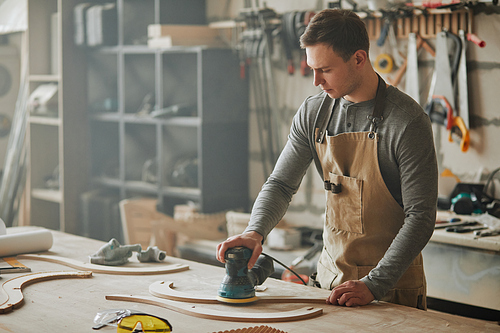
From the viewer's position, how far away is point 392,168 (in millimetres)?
1995

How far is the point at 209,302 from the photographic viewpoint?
1.90 m

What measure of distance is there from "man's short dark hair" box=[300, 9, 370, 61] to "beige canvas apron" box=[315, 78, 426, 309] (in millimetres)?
189

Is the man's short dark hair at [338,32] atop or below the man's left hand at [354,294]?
atop

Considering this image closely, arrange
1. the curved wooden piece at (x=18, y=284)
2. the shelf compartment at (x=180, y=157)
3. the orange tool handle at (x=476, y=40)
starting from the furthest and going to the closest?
the shelf compartment at (x=180, y=157) < the orange tool handle at (x=476, y=40) < the curved wooden piece at (x=18, y=284)

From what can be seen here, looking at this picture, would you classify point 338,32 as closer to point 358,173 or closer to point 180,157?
point 358,173

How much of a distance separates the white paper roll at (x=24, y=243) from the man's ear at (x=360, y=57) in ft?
4.77

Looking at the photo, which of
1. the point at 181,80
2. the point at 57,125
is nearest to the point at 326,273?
the point at 181,80

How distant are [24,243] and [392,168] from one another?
1491 mm

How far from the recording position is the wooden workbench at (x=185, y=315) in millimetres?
1681

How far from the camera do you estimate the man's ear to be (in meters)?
1.97

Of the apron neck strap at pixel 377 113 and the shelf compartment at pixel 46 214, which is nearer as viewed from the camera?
the apron neck strap at pixel 377 113

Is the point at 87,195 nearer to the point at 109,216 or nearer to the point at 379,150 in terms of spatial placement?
the point at 109,216

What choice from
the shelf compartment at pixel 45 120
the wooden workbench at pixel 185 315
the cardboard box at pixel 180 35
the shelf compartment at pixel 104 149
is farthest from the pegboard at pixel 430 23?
the shelf compartment at pixel 45 120

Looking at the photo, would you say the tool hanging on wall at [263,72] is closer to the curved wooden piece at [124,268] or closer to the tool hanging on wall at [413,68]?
the tool hanging on wall at [413,68]
